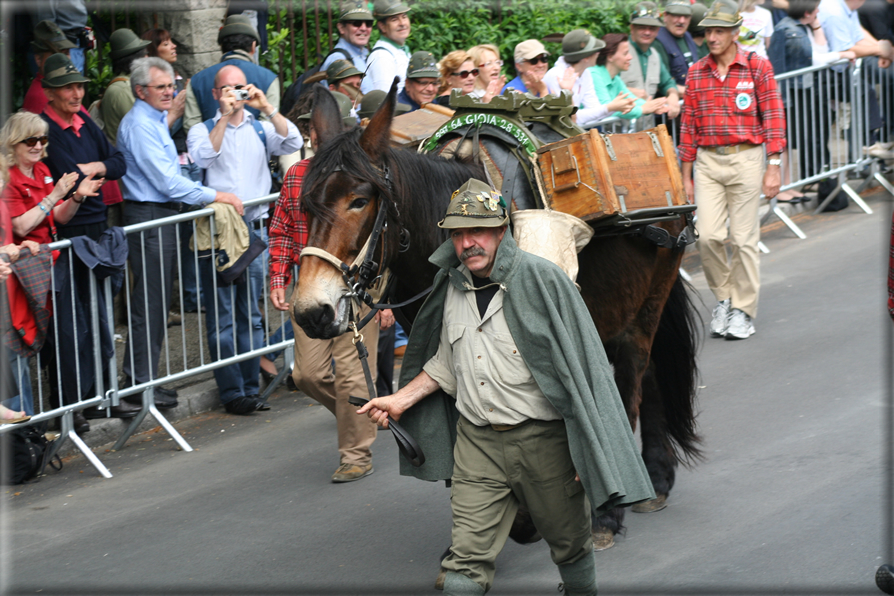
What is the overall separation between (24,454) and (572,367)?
3.78 m

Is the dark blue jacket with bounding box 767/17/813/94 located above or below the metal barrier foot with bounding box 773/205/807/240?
above

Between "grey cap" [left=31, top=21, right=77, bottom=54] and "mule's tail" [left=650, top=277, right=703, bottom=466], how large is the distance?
5093 millimetres

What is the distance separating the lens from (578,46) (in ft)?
33.5

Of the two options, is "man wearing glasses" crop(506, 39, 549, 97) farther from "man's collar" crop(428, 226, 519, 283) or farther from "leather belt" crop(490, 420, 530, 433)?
"leather belt" crop(490, 420, 530, 433)

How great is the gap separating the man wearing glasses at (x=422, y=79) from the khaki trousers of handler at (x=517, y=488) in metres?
4.66

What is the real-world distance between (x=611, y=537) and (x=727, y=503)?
0.79 metres

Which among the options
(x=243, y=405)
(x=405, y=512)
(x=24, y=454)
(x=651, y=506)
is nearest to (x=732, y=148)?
(x=651, y=506)

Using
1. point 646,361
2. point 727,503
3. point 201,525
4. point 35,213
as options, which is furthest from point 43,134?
point 727,503

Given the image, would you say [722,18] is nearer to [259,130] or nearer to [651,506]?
[259,130]

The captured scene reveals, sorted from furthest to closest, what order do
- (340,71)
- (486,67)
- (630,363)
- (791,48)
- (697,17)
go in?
(697,17)
(791,48)
(486,67)
(340,71)
(630,363)

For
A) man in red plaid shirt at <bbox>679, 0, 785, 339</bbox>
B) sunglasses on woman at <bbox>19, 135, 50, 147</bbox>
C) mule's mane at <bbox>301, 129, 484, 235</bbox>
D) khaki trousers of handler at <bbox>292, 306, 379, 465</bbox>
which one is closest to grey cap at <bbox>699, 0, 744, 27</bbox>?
man in red plaid shirt at <bbox>679, 0, 785, 339</bbox>

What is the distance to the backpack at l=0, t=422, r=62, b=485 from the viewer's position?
6.36m

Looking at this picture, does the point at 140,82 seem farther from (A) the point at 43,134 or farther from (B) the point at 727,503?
(B) the point at 727,503

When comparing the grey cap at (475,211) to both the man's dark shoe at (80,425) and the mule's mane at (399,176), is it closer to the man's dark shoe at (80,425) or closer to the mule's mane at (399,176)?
the mule's mane at (399,176)
